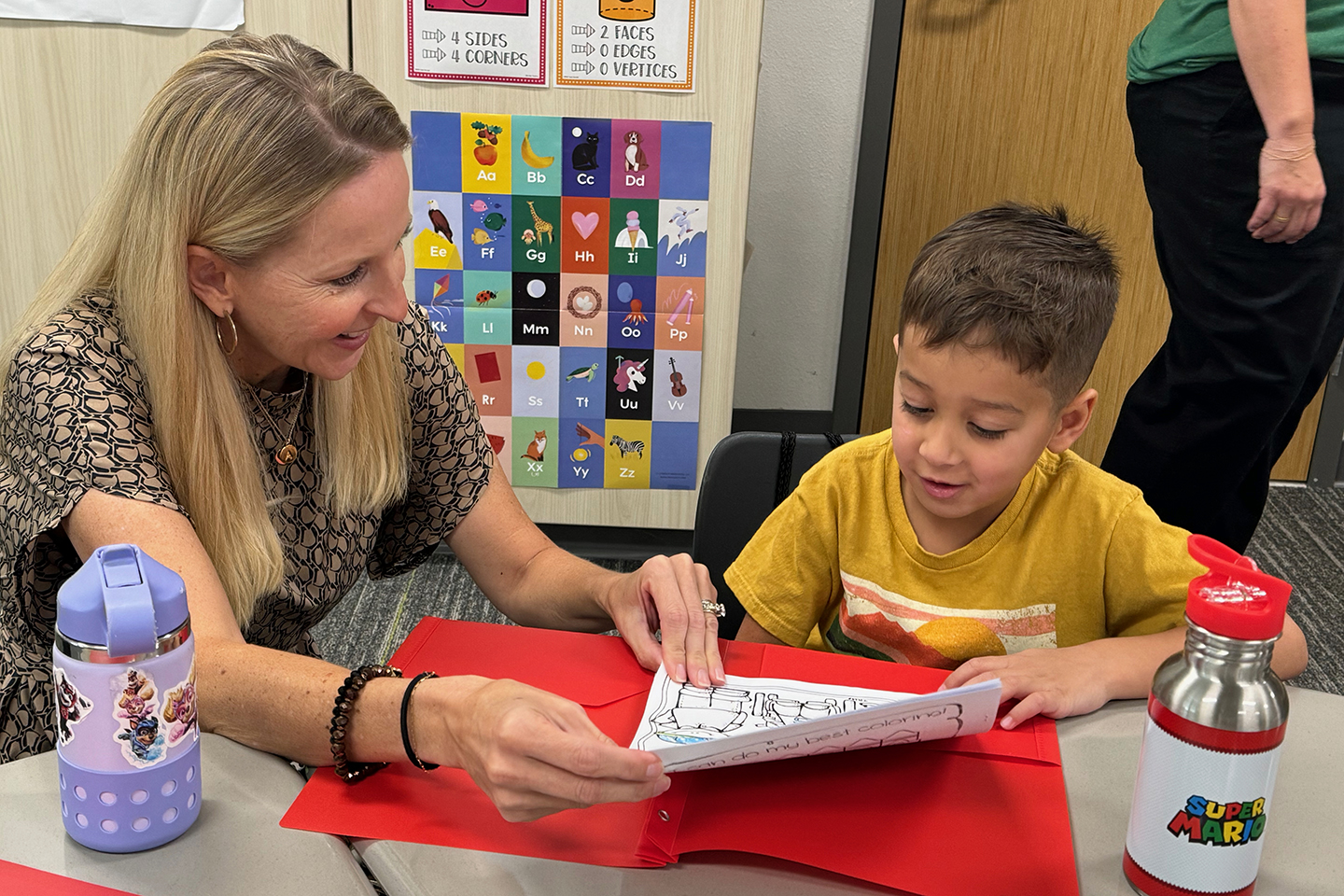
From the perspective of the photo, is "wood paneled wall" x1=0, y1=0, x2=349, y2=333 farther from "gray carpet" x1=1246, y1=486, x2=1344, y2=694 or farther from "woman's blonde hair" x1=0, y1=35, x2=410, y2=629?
"gray carpet" x1=1246, y1=486, x2=1344, y2=694

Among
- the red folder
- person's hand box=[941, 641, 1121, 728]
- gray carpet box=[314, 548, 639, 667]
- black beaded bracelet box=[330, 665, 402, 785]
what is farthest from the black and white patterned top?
gray carpet box=[314, 548, 639, 667]

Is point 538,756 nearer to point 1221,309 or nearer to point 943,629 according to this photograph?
point 943,629

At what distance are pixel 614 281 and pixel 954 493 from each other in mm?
1474

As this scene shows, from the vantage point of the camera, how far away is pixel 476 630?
107cm

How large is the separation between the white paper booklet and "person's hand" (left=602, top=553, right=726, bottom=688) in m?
0.02

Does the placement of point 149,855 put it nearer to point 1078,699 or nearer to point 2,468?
point 2,468

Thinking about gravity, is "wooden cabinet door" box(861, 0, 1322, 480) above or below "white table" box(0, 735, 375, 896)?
above

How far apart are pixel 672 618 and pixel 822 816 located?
0.28 meters

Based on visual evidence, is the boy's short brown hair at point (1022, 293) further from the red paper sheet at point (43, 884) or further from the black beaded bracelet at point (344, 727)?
the red paper sheet at point (43, 884)

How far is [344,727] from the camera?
2.81 ft

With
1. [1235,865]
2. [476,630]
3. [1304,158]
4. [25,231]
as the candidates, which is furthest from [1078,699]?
[25,231]

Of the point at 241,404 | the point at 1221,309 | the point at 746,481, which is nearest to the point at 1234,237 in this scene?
the point at 1221,309

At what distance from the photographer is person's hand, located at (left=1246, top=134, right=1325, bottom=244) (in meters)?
1.53

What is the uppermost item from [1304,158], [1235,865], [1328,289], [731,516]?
[1304,158]
